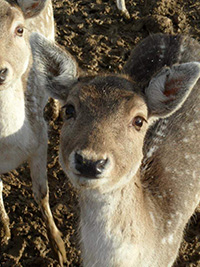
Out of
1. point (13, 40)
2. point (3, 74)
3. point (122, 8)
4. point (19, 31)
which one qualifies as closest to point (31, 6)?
point (19, 31)

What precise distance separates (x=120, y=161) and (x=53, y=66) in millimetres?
909

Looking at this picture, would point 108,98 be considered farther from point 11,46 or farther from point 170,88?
point 11,46

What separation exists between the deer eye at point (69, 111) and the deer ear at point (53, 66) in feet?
0.85

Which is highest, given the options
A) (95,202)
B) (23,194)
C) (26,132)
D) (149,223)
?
(95,202)

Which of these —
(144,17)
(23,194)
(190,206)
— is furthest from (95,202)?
(144,17)

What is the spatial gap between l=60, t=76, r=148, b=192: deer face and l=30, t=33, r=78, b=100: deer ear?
0.15m

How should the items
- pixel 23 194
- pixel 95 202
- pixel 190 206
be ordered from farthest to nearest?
pixel 23 194
pixel 190 206
pixel 95 202

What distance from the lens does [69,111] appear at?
313 cm

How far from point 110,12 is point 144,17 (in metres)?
0.50

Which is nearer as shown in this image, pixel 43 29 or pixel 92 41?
pixel 43 29

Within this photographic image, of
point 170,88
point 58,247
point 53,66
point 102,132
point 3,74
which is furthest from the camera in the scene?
point 58,247

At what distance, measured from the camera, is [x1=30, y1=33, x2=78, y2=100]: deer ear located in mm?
3197

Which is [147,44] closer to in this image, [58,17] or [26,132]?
[26,132]

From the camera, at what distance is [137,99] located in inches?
122
